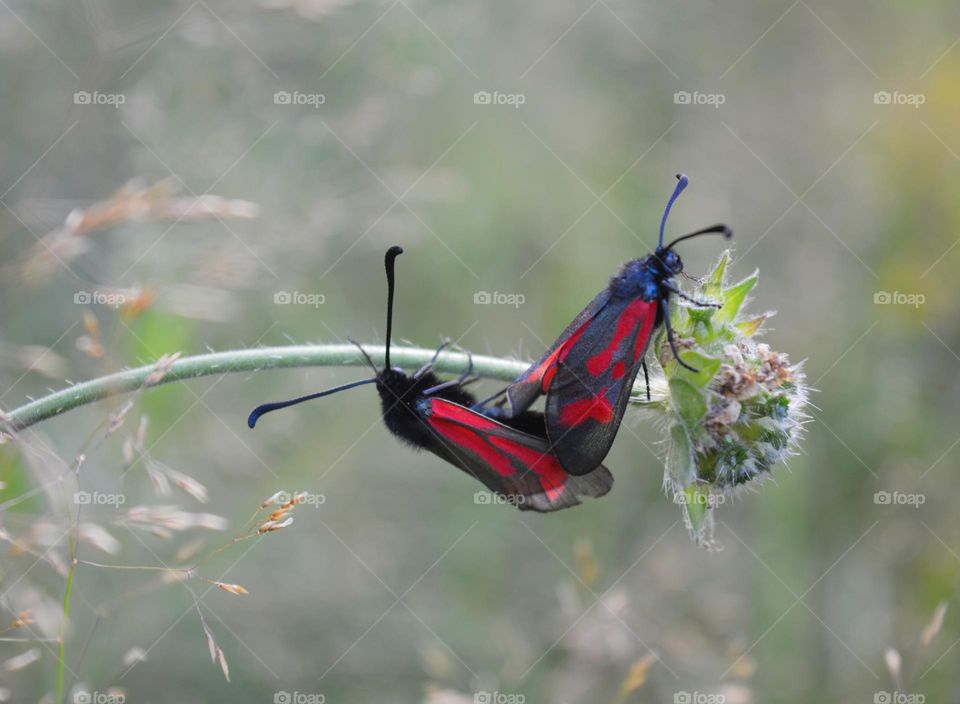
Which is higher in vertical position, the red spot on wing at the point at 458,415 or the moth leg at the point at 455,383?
the moth leg at the point at 455,383

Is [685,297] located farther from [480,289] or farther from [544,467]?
[480,289]

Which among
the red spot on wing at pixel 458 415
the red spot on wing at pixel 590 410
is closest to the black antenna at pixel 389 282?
the red spot on wing at pixel 458 415

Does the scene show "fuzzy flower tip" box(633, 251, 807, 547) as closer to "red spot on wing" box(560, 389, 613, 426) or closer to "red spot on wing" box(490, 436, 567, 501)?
"red spot on wing" box(560, 389, 613, 426)

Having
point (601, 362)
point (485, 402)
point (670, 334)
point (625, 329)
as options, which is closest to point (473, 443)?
point (485, 402)

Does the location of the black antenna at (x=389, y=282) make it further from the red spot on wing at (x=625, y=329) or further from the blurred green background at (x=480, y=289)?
the blurred green background at (x=480, y=289)

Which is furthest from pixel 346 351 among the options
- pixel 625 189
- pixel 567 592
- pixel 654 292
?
pixel 625 189

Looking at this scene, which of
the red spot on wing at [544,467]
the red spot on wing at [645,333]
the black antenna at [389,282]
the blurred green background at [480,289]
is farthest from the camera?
the blurred green background at [480,289]

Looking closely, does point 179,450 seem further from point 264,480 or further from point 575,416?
point 575,416

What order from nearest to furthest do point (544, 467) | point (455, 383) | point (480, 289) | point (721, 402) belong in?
1. point (721, 402)
2. point (544, 467)
3. point (455, 383)
4. point (480, 289)
